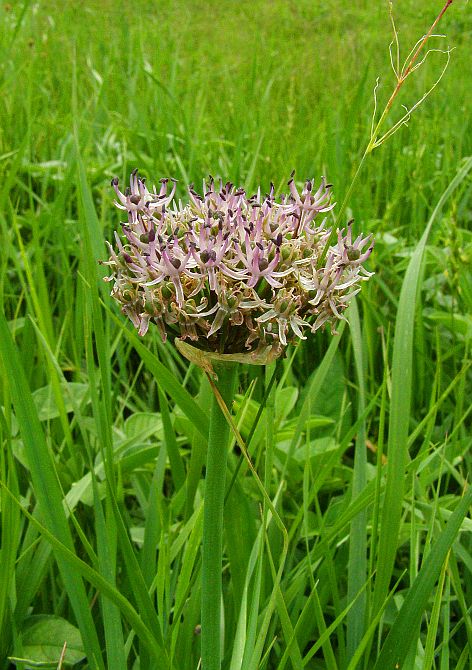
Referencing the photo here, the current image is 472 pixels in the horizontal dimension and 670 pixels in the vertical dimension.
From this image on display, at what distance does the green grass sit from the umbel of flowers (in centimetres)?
8

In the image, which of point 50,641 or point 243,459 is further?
point 50,641

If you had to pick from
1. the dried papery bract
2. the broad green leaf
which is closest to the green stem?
the dried papery bract

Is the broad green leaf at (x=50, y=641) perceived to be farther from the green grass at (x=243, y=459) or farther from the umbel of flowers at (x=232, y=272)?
the umbel of flowers at (x=232, y=272)

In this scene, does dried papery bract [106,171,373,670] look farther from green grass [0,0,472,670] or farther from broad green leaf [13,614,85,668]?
broad green leaf [13,614,85,668]

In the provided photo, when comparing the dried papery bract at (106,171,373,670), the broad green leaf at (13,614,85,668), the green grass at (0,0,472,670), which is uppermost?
the dried papery bract at (106,171,373,670)

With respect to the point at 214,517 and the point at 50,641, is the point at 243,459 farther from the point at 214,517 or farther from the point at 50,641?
the point at 50,641

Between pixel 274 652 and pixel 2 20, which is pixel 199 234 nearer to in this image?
pixel 274 652

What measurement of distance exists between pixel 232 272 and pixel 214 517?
0.71 feet

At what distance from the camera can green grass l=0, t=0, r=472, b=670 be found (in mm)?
790

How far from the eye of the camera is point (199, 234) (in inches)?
24.8

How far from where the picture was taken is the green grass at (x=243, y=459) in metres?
0.79

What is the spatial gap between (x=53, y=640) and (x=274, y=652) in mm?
288

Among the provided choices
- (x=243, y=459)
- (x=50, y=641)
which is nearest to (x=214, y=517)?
(x=243, y=459)

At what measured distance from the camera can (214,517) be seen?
2.15ft
